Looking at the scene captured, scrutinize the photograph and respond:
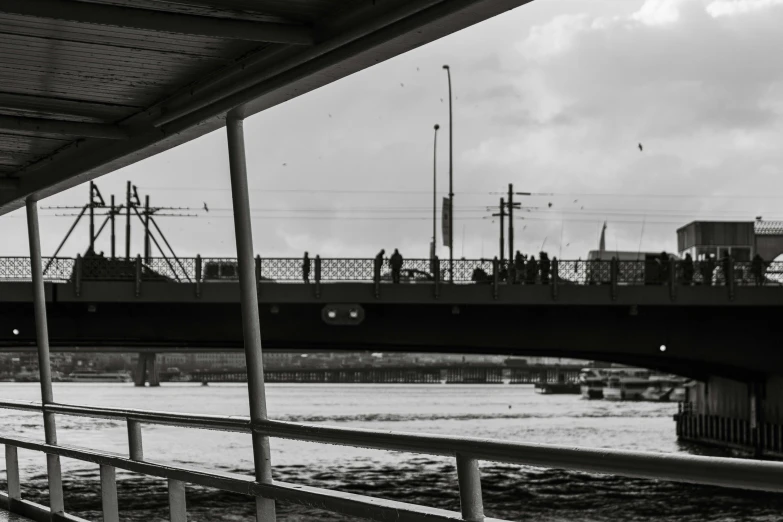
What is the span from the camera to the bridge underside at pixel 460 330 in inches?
1254

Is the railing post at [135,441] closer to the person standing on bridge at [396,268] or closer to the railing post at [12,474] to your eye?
the railing post at [12,474]

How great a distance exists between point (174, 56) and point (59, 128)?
2106mm

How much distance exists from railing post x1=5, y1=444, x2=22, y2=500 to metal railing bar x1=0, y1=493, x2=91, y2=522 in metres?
0.07

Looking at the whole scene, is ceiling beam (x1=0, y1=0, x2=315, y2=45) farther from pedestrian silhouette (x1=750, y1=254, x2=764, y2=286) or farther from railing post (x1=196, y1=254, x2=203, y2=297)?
pedestrian silhouette (x1=750, y1=254, x2=764, y2=286)

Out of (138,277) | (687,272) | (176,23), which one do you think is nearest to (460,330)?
(687,272)

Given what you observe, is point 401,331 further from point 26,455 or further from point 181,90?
point 181,90

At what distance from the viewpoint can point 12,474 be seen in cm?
A: 1091

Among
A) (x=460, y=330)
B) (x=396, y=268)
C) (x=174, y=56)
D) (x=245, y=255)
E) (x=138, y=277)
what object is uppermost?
(x=174, y=56)

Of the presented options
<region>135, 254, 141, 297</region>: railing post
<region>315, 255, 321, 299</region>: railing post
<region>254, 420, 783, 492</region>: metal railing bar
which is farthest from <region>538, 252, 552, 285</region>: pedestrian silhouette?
<region>254, 420, 783, 492</region>: metal railing bar

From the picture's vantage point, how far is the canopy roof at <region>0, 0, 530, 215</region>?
19.0ft

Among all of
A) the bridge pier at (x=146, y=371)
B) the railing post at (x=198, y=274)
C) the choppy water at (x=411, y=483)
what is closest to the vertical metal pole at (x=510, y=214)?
the choppy water at (x=411, y=483)

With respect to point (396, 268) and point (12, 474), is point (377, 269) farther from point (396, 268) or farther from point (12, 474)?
point (12, 474)

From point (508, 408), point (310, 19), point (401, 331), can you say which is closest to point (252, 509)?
point (401, 331)

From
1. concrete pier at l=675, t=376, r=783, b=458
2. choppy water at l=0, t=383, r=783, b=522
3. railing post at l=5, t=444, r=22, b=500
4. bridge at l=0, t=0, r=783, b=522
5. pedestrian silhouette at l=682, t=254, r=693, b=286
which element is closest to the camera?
bridge at l=0, t=0, r=783, b=522
